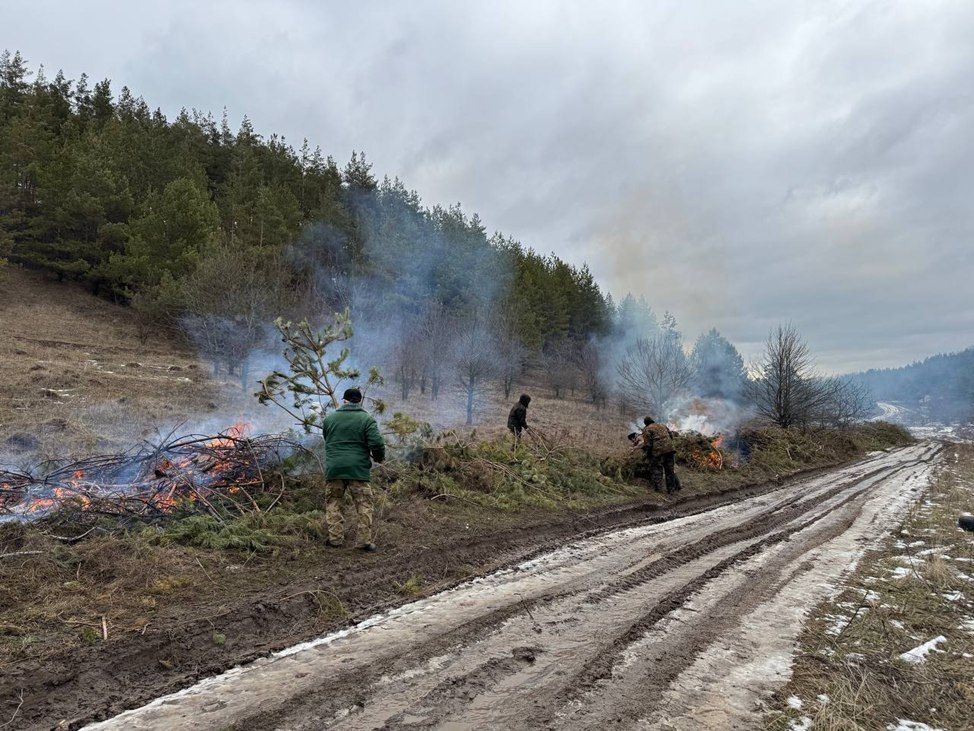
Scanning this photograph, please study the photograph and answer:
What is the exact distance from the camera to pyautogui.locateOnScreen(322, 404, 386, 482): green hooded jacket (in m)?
6.26

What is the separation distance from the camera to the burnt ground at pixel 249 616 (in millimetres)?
3180

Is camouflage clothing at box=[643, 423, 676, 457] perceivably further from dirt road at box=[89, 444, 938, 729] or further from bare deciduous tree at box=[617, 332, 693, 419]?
bare deciduous tree at box=[617, 332, 693, 419]

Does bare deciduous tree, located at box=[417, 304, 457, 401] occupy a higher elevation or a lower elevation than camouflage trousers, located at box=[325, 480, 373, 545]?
higher

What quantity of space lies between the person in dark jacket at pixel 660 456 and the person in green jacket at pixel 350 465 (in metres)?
7.91

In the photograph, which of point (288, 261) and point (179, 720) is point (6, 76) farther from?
point (179, 720)

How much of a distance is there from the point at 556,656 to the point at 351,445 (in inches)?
136

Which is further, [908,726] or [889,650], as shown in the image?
[889,650]

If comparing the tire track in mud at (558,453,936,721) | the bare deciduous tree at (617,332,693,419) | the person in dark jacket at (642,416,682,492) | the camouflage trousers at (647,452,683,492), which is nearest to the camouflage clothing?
the person in dark jacket at (642,416,682,492)

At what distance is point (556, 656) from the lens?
3.82 m

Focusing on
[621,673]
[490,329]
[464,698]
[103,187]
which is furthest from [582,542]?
[103,187]

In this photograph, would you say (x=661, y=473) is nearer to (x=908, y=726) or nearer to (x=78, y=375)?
(x=908, y=726)

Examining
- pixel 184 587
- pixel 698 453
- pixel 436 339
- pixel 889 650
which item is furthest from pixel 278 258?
pixel 889 650

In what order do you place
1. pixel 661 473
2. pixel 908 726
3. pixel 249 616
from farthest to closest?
pixel 661 473 → pixel 249 616 → pixel 908 726

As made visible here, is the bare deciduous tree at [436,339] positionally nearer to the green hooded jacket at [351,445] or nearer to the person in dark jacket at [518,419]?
the person in dark jacket at [518,419]
